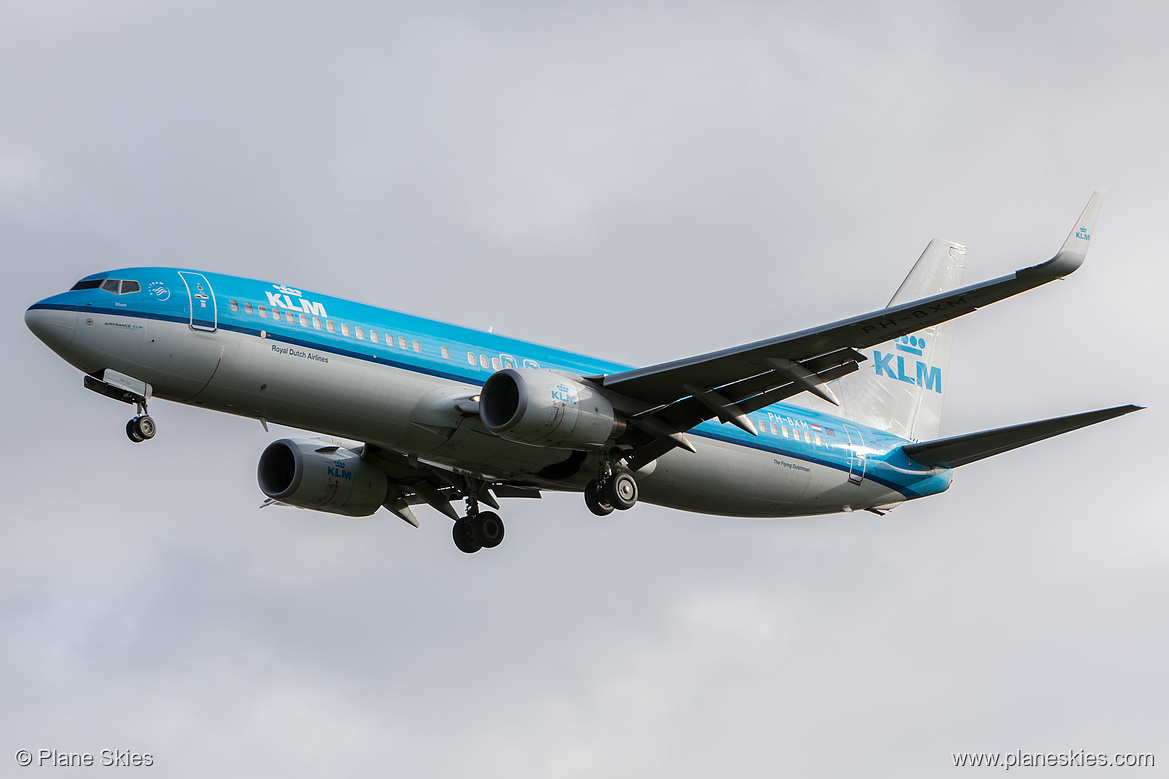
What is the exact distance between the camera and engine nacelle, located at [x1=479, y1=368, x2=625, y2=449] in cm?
2823

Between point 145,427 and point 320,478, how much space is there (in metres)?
7.83

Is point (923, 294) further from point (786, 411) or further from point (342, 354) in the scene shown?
point (342, 354)

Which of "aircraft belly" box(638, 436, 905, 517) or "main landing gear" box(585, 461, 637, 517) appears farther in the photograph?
"aircraft belly" box(638, 436, 905, 517)

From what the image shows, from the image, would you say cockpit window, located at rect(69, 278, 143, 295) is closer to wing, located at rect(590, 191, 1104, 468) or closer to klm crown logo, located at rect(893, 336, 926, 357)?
wing, located at rect(590, 191, 1104, 468)

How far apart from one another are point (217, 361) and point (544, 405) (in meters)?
6.80

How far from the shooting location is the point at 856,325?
89.1 ft

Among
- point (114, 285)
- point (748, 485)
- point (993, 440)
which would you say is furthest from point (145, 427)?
point (993, 440)

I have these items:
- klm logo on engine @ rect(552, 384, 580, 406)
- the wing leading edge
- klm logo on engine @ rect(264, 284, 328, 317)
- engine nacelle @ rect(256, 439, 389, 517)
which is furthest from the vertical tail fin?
klm logo on engine @ rect(264, 284, 328, 317)

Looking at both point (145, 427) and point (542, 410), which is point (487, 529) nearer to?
point (542, 410)

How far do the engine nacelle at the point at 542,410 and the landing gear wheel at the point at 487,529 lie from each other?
6079 mm

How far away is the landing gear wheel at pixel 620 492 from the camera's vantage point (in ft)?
101

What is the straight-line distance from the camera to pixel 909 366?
4181 centimetres

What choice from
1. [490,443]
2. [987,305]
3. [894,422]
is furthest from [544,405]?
[894,422]

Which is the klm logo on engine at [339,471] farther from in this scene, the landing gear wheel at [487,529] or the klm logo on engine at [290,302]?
the klm logo on engine at [290,302]
